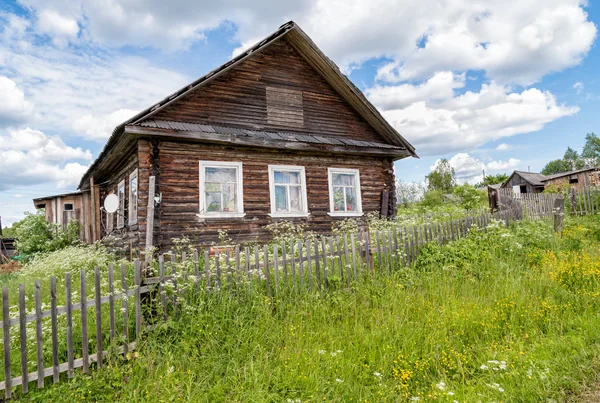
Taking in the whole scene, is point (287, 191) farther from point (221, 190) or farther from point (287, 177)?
point (221, 190)

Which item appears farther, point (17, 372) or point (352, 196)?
point (352, 196)

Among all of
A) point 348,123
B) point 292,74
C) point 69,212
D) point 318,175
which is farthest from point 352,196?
point 69,212

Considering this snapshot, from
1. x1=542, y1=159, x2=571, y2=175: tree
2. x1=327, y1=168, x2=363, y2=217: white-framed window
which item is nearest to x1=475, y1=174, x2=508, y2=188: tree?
x1=542, y1=159, x2=571, y2=175: tree

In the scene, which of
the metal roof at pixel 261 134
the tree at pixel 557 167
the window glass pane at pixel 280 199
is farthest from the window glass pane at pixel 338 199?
the tree at pixel 557 167

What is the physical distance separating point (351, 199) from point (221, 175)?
455 centimetres

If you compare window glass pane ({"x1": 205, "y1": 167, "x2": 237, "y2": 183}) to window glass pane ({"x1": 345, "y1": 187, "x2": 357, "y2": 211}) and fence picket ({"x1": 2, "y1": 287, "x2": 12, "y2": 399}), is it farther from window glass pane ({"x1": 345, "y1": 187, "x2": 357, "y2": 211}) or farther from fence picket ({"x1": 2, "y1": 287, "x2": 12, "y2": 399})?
fence picket ({"x1": 2, "y1": 287, "x2": 12, "y2": 399})

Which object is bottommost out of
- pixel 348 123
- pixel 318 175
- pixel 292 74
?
pixel 318 175

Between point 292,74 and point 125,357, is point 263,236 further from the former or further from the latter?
point 125,357

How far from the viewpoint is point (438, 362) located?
3998 millimetres

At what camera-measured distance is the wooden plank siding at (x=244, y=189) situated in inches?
369

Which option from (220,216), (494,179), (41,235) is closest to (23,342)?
(220,216)

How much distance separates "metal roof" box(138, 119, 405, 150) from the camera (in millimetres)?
9172

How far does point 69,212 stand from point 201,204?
415 inches

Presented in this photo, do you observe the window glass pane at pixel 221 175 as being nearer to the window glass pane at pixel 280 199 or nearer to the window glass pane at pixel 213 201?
the window glass pane at pixel 213 201
